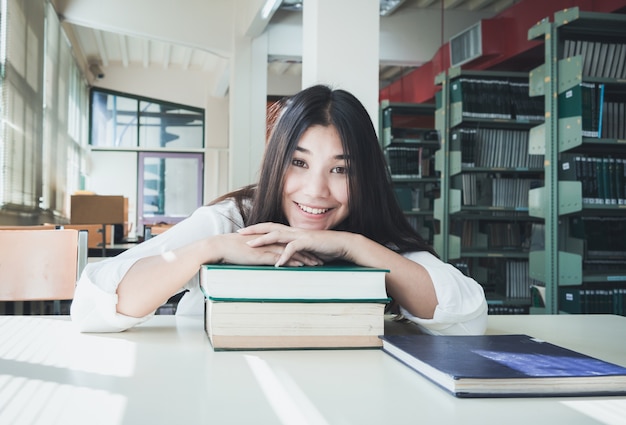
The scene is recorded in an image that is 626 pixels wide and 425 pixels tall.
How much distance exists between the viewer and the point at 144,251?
124cm

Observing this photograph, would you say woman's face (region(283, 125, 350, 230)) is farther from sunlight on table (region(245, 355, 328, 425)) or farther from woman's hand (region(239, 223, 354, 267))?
sunlight on table (region(245, 355, 328, 425))

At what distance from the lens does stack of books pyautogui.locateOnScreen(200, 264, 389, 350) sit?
2.65 ft

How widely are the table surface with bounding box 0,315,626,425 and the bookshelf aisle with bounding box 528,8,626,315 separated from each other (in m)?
3.13

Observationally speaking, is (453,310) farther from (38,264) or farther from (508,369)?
(38,264)

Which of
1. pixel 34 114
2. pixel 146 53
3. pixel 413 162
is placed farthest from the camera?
pixel 146 53

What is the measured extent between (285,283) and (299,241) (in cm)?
19

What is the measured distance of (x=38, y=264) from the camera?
1.84 metres

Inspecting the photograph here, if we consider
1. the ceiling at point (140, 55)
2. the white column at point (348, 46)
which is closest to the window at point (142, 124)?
the ceiling at point (140, 55)

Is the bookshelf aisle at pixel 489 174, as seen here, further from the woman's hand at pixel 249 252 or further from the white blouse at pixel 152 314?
the woman's hand at pixel 249 252

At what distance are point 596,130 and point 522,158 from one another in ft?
4.48

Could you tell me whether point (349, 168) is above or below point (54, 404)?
above

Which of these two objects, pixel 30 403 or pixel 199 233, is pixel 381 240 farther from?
pixel 30 403

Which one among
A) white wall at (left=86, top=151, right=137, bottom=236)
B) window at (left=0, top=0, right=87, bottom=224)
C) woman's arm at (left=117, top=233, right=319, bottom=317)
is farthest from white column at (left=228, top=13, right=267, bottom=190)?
woman's arm at (left=117, top=233, right=319, bottom=317)

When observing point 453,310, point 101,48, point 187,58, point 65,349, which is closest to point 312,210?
point 453,310
